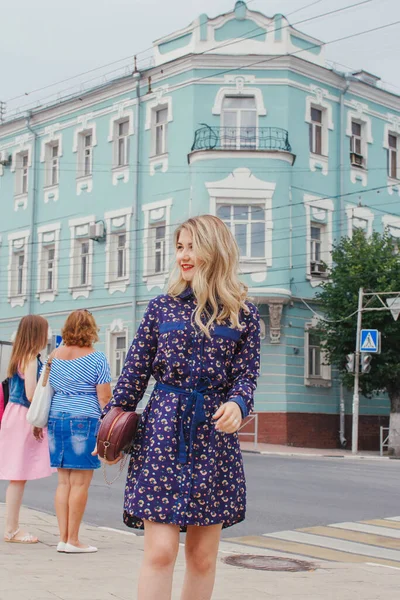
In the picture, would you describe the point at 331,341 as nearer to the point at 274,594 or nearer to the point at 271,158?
the point at 271,158

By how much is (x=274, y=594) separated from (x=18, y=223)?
3438 centimetres

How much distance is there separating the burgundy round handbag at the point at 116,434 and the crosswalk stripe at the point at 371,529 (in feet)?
20.3

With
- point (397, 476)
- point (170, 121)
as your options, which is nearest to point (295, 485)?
point (397, 476)

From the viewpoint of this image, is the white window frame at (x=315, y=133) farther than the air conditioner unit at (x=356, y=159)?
No

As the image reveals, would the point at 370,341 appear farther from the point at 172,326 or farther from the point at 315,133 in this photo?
the point at 172,326

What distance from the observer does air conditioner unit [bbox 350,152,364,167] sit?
3472 cm

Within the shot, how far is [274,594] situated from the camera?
6230mm

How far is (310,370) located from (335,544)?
76.9ft

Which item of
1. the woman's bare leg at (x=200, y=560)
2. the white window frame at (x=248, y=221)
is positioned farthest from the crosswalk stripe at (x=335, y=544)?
the white window frame at (x=248, y=221)

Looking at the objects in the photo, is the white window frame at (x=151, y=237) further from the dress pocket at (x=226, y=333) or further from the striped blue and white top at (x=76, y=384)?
the dress pocket at (x=226, y=333)

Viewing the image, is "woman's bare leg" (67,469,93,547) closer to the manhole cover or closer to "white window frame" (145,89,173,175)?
the manhole cover

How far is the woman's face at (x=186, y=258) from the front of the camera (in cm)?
443

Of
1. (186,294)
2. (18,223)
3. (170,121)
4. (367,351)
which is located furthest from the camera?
Result: (18,223)

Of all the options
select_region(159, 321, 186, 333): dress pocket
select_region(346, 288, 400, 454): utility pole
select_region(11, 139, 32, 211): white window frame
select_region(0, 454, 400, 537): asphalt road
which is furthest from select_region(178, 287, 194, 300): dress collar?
select_region(11, 139, 32, 211): white window frame
